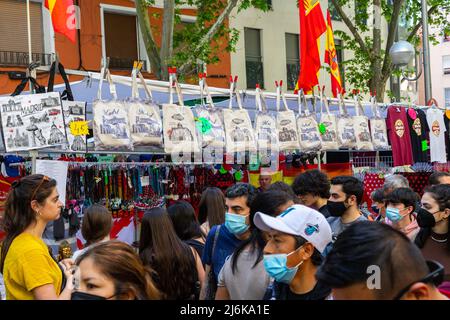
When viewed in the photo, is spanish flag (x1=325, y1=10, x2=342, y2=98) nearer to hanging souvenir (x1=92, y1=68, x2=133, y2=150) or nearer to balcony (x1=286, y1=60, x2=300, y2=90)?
hanging souvenir (x1=92, y1=68, x2=133, y2=150)

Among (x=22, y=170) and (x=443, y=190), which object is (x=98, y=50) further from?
(x=443, y=190)

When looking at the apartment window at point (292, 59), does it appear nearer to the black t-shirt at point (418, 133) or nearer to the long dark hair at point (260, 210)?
the black t-shirt at point (418, 133)

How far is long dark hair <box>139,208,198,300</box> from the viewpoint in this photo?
425 centimetres

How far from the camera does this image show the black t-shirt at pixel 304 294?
10.3 feet

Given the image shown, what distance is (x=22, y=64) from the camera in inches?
581

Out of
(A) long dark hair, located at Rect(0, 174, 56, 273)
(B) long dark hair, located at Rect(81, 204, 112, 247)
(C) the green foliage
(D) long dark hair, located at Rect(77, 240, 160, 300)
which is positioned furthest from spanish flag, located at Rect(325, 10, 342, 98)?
(D) long dark hair, located at Rect(77, 240, 160, 300)

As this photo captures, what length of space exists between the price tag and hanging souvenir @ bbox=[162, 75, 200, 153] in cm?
89

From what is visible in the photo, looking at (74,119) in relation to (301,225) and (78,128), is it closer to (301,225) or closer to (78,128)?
(78,128)

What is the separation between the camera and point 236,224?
453 cm

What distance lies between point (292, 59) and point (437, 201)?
57.4 feet

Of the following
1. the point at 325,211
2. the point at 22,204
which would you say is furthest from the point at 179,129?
the point at 22,204
